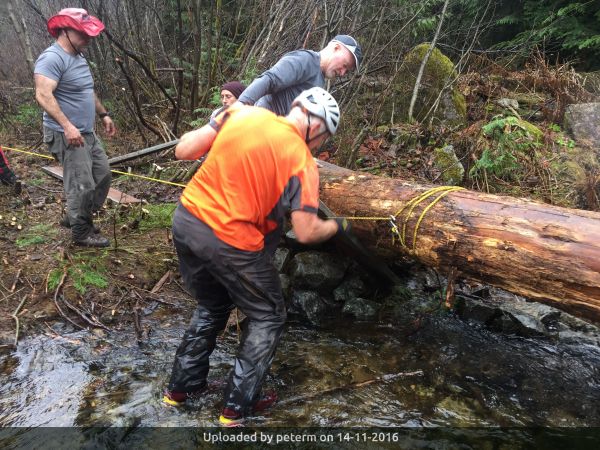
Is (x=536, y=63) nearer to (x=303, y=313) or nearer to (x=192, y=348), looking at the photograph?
(x=303, y=313)

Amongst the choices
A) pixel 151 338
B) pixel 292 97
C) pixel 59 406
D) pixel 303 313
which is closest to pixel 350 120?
pixel 292 97

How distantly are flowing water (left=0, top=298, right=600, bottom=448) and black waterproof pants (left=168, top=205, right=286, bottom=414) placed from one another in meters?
0.28

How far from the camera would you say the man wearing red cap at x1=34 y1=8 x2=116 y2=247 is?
3.91 m

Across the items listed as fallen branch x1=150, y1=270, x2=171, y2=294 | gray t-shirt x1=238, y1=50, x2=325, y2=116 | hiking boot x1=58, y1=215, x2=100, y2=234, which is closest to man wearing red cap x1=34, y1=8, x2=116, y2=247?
hiking boot x1=58, y1=215, x2=100, y2=234

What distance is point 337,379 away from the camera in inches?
134

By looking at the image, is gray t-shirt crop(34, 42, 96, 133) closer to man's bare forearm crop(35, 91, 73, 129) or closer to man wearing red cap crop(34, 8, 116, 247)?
man wearing red cap crop(34, 8, 116, 247)

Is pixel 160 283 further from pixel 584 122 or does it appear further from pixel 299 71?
pixel 584 122

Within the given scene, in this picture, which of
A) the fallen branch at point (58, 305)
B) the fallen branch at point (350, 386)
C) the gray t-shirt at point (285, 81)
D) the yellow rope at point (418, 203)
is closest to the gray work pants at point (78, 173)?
the fallen branch at point (58, 305)

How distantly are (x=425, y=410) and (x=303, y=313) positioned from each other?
5.06 feet

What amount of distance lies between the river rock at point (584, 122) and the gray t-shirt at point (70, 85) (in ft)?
27.1

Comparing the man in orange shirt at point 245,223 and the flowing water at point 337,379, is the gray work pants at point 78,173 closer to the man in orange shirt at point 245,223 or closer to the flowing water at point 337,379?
the flowing water at point 337,379

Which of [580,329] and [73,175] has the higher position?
[73,175]

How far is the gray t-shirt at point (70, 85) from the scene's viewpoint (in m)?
3.92

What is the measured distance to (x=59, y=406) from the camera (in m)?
2.88
